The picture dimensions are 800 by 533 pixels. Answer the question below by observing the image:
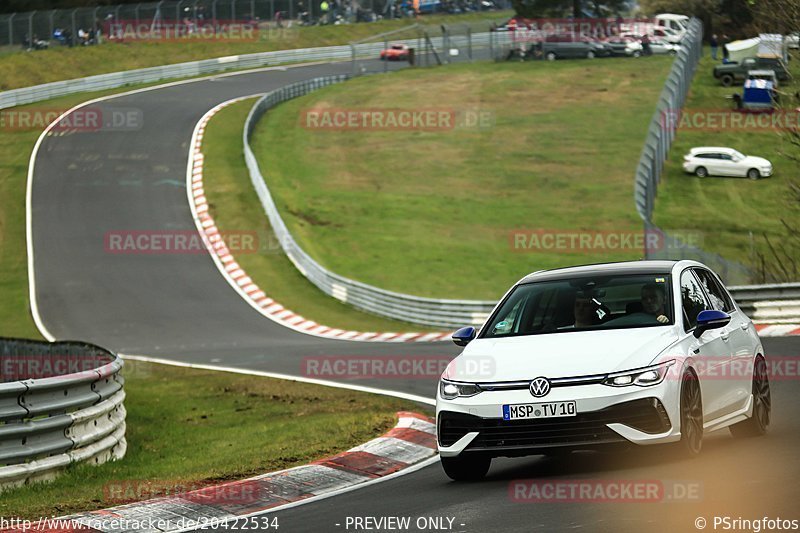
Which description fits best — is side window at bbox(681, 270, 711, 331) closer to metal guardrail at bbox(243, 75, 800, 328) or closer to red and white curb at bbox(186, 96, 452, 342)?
metal guardrail at bbox(243, 75, 800, 328)

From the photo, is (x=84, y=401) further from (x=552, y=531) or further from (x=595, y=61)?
(x=595, y=61)

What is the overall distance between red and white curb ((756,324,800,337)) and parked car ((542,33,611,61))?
53.1m

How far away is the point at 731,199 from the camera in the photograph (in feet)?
151

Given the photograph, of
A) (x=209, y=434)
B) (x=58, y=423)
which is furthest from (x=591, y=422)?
(x=209, y=434)

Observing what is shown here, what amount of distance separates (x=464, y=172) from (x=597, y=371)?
41576mm

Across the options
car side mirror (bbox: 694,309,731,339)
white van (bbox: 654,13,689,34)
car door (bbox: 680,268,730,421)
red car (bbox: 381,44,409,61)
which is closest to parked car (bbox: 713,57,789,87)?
white van (bbox: 654,13,689,34)

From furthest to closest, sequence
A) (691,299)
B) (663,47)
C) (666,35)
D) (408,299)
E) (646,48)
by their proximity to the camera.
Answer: (666,35), (663,47), (646,48), (408,299), (691,299)

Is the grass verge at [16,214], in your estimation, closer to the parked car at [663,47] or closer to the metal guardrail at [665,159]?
the metal guardrail at [665,159]

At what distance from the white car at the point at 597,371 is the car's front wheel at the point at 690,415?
0.01m

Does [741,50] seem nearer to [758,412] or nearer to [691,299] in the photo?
[758,412]

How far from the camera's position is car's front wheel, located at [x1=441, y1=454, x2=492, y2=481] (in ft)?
30.6

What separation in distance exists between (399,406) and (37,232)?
27.5 meters

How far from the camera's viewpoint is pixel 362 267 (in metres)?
37.6

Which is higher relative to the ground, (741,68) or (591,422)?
(591,422)
